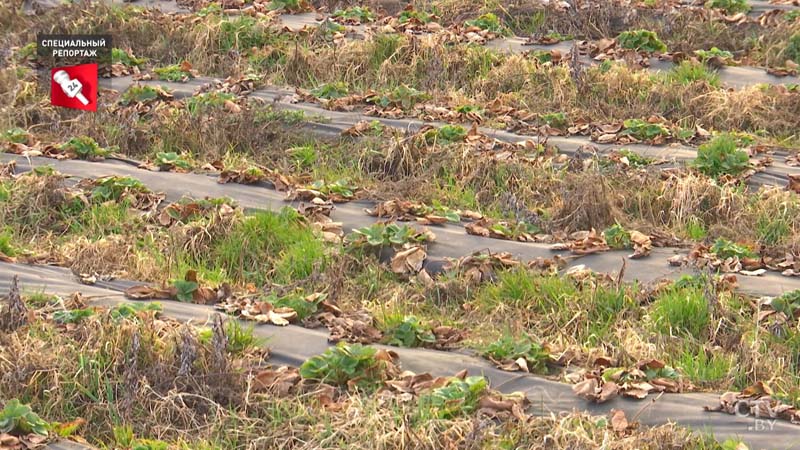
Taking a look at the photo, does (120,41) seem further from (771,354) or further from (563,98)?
(771,354)

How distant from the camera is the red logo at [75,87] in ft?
36.7

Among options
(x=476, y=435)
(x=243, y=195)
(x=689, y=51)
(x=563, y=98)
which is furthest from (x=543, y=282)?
(x=689, y=51)

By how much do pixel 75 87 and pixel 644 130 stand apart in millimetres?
5405

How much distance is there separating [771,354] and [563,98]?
4.65 meters

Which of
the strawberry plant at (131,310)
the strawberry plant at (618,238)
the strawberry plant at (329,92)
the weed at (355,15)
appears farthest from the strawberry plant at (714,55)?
the strawberry plant at (131,310)

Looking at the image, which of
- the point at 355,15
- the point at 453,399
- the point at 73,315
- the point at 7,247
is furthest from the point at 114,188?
the point at 355,15

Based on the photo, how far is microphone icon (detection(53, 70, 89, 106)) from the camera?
11320 millimetres

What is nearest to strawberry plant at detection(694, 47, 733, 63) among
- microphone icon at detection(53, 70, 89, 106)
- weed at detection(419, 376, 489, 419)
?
microphone icon at detection(53, 70, 89, 106)

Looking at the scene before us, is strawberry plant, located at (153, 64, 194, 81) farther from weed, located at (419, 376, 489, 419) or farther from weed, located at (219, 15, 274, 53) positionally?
weed, located at (419, 376, 489, 419)

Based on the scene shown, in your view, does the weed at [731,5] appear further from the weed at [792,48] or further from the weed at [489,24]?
the weed at [489,24]

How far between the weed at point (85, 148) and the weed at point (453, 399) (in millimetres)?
4844

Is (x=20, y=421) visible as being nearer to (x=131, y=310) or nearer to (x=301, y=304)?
(x=131, y=310)

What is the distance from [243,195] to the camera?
29.6 feet

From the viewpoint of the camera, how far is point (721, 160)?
889 cm
